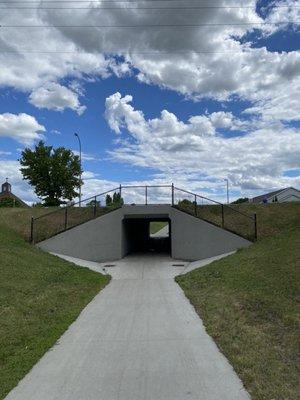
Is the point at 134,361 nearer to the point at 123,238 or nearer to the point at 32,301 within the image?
the point at 32,301

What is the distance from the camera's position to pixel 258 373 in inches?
223

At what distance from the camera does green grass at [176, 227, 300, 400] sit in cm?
560

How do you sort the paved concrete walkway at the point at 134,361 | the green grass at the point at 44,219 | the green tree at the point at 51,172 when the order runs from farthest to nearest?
the green tree at the point at 51,172 < the green grass at the point at 44,219 < the paved concrete walkway at the point at 134,361

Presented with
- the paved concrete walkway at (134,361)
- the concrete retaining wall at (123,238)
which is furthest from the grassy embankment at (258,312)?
the concrete retaining wall at (123,238)

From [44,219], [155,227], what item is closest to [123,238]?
[44,219]

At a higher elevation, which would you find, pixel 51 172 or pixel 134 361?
pixel 51 172

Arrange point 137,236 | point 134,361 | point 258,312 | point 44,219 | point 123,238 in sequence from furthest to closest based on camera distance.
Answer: point 137,236
point 123,238
point 44,219
point 258,312
point 134,361

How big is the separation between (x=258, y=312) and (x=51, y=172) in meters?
34.6

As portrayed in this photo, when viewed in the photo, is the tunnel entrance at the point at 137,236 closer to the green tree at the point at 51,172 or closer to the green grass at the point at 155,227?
the green tree at the point at 51,172

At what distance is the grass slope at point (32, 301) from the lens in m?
6.73

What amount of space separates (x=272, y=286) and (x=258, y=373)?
5.27m

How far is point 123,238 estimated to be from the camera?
84.1 ft

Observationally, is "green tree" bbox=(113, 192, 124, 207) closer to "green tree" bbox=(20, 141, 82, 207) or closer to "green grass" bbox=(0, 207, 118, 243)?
"green grass" bbox=(0, 207, 118, 243)

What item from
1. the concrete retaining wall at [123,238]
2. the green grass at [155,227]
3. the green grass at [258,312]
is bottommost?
the green grass at [258,312]
